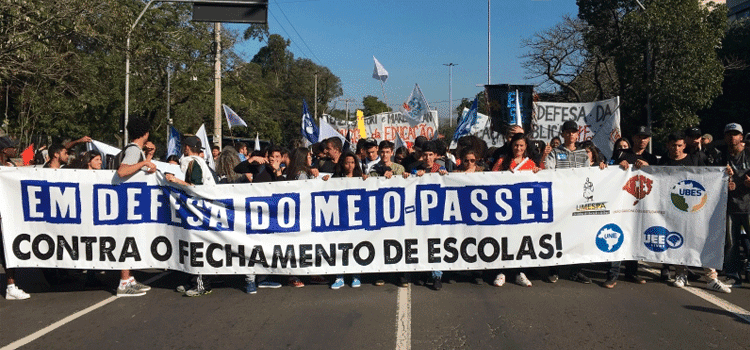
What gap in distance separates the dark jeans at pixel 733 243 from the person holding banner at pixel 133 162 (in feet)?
20.5

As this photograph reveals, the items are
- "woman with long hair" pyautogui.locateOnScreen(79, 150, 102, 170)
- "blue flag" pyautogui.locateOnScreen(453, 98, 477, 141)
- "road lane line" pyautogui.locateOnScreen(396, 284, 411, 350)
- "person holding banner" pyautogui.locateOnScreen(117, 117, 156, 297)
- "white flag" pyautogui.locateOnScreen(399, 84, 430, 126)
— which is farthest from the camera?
"white flag" pyautogui.locateOnScreen(399, 84, 430, 126)

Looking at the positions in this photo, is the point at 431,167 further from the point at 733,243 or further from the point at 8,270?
the point at 8,270

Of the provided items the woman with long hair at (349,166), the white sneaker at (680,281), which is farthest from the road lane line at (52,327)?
the white sneaker at (680,281)

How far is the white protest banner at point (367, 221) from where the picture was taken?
6.63 m

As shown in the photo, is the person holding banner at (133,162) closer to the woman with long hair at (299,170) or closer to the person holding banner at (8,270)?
the person holding banner at (8,270)

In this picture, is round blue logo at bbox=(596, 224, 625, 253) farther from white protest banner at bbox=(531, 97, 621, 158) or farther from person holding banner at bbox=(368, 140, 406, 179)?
white protest banner at bbox=(531, 97, 621, 158)

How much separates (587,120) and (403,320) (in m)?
8.20

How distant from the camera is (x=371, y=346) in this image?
15.8 feet

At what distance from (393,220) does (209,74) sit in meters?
28.3

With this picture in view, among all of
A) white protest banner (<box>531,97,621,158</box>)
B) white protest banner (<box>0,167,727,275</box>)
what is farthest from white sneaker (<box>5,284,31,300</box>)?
white protest banner (<box>531,97,621,158</box>)

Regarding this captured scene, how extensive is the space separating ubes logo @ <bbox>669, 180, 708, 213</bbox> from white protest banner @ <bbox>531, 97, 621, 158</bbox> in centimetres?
519

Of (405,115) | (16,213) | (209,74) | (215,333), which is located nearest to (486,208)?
(215,333)

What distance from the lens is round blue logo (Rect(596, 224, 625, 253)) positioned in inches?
268

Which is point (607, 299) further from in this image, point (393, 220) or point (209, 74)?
point (209, 74)
